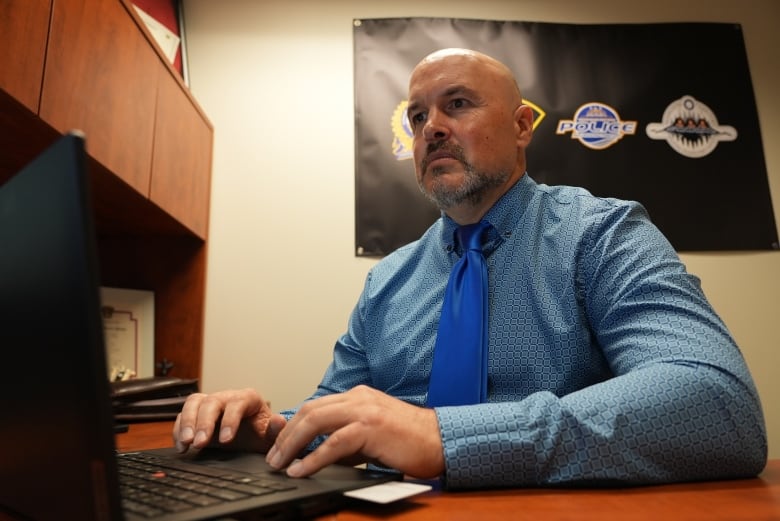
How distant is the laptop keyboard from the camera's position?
1.38 ft

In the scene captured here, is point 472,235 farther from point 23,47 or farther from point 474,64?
point 23,47

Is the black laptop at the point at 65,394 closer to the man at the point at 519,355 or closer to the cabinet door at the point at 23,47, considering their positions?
the man at the point at 519,355

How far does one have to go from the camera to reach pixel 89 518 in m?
0.31

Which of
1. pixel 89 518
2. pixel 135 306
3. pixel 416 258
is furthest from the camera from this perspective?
pixel 135 306

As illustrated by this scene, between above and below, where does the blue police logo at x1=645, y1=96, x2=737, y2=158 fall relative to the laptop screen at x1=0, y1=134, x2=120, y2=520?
above

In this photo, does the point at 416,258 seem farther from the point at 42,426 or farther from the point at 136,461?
the point at 42,426

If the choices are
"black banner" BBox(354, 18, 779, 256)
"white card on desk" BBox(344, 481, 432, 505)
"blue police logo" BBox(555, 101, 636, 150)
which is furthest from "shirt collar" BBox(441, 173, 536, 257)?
"blue police logo" BBox(555, 101, 636, 150)

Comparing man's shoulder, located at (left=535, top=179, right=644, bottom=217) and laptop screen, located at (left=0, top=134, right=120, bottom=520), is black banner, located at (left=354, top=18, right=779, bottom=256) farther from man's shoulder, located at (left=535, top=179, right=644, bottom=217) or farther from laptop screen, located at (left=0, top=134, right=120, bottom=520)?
laptop screen, located at (left=0, top=134, right=120, bottom=520)

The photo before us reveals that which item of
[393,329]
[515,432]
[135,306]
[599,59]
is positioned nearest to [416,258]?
[393,329]

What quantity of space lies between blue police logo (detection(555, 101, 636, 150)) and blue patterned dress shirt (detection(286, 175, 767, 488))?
3.39ft

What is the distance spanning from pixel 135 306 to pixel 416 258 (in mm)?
1100

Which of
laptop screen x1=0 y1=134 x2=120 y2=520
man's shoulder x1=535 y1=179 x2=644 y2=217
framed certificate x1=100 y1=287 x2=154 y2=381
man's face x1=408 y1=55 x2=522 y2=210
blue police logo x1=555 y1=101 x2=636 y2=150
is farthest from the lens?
blue police logo x1=555 y1=101 x2=636 y2=150

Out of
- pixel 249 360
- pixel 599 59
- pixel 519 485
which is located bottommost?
pixel 519 485

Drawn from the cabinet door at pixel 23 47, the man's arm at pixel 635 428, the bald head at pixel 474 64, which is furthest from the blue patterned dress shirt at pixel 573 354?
the cabinet door at pixel 23 47
